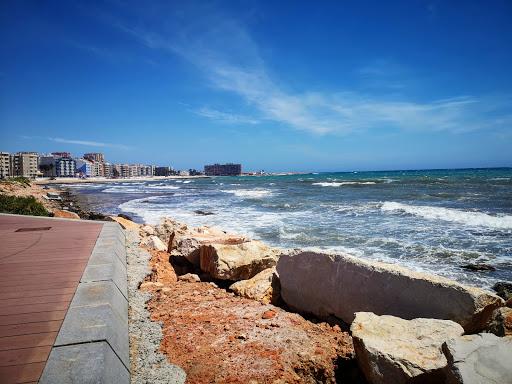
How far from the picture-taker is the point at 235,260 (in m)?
5.60

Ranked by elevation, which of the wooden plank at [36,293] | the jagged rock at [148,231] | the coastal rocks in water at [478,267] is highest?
the wooden plank at [36,293]

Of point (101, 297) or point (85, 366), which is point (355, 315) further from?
point (101, 297)

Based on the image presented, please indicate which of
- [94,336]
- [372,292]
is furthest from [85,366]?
[372,292]

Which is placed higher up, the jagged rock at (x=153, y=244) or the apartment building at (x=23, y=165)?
the apartment building at (x=23, y=165)

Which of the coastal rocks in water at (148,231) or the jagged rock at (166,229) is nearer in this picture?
the jagged rock at (166,229)

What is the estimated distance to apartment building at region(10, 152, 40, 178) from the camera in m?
106

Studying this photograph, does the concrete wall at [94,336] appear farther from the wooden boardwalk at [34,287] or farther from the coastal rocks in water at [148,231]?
the coastal rocks in water at [148,231]

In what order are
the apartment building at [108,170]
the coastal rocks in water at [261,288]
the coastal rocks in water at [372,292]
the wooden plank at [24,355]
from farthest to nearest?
the apartment building at [108,170] < the coastal rocks in water at [261,288] < the coastal rocks in water at [372,292] < the wooden plank at [24,355]

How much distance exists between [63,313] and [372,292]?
3353 mm

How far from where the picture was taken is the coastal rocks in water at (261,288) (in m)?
4.77

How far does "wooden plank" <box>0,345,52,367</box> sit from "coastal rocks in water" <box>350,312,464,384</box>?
263 centimetres

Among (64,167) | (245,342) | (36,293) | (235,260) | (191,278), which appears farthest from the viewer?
(64,167)

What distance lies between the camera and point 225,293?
4.98 m

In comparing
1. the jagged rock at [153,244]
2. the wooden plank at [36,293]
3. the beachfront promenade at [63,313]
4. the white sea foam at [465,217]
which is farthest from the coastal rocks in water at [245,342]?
the white sea foam at [465,217]
